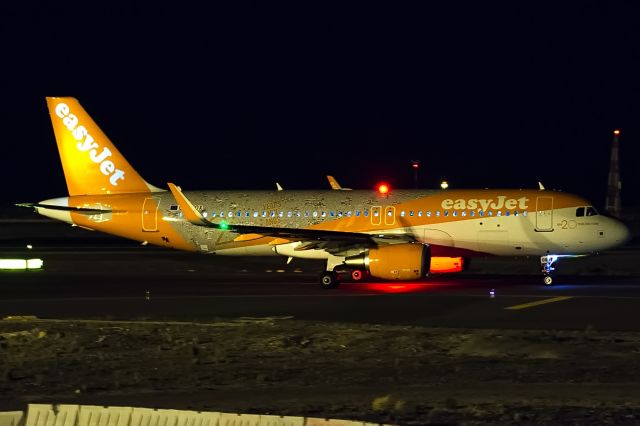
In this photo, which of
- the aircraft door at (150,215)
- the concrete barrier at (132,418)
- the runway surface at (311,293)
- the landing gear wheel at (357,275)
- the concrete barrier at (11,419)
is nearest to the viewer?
the concrete barrier at (132,418)

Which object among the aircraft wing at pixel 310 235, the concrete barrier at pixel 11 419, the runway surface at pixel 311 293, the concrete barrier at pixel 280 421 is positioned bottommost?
the concrete barrier at pixel 11 419

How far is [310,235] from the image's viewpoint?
1486 inches

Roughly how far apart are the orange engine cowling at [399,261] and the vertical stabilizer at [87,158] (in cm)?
1160

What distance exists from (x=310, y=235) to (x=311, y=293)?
11.5 ft

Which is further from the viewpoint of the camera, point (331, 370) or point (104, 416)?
point (331, 370)

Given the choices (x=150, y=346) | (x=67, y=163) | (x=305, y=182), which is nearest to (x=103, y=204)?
(x=67, y=163)

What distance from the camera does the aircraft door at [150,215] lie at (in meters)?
42.2

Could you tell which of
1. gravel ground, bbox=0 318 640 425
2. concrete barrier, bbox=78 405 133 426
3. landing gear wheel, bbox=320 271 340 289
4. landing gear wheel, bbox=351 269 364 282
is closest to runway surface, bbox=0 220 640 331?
landing gear wheel, bbox=320 271 340 289

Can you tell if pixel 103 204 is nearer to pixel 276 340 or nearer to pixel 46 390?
pixel 276 340

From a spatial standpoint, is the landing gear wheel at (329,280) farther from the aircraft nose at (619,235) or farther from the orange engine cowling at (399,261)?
the aircraft nose at (619,235)

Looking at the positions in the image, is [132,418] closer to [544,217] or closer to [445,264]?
[445,264]

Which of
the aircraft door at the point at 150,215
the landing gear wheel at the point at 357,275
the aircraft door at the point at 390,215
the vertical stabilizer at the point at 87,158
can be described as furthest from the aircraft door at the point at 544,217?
the vertical stabilizer at the point at 87,158

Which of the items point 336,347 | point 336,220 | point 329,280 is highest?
point 336,220

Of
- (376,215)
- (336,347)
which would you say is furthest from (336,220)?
(336,347)
